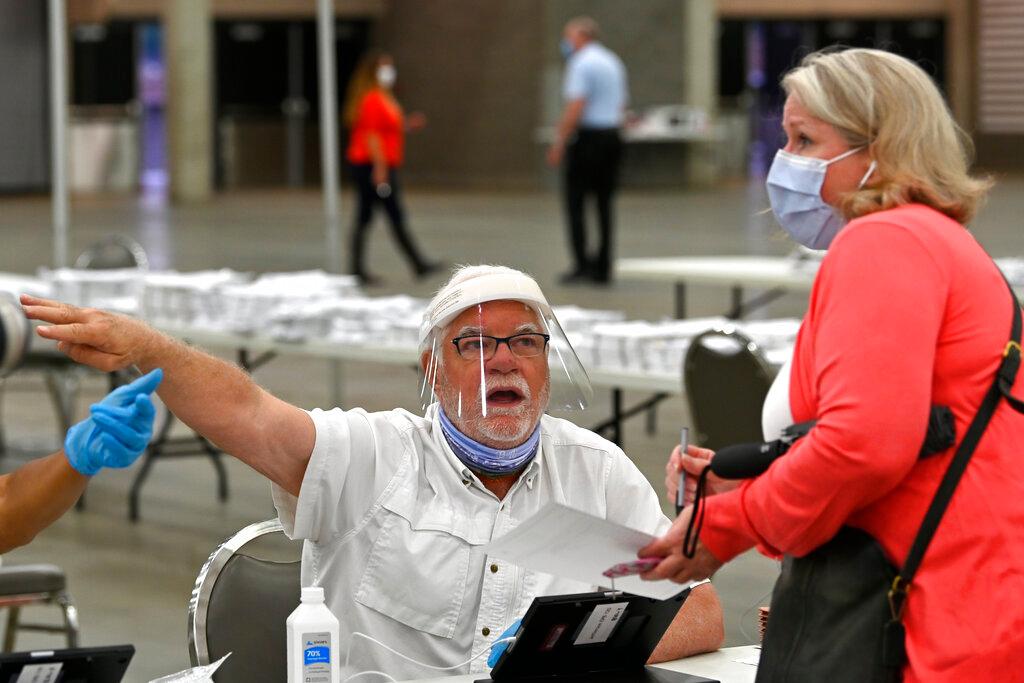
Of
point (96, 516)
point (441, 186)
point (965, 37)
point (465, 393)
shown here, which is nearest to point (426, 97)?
point (441, 186)

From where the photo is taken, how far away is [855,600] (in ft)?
7.65

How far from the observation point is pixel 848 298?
226cm

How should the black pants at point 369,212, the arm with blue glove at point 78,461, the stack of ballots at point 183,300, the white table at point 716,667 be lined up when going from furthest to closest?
1. the black pants at point 369,212
2. the stack of ballots at point 183,300
3. the white table at point 716,667
4. the arm with blue glove at point 78,461

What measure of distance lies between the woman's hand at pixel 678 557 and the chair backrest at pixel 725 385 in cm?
299

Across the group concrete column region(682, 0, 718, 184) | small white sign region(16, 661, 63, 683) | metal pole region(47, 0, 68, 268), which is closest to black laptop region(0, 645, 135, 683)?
small white sign region(16, 661, 63, 683)

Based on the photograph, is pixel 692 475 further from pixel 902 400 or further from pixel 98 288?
pixel 98 288

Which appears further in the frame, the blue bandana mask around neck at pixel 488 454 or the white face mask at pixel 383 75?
the white face mask at pixel 383 75

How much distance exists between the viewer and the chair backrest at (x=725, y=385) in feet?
17.8

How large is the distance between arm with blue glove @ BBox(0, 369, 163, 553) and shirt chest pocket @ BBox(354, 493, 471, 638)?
54 cm

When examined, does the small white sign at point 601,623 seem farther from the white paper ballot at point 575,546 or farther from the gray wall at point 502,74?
the gray wall at point 502,74

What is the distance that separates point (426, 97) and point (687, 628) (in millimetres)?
25015

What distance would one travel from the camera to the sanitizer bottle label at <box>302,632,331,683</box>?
2.46 metres

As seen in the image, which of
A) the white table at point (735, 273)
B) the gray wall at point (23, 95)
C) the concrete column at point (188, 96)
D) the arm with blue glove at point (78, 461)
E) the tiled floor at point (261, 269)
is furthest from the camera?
the gray wall at point (23, 95)

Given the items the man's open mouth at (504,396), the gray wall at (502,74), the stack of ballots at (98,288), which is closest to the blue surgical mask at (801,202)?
the man's open mouth at (504,396)
